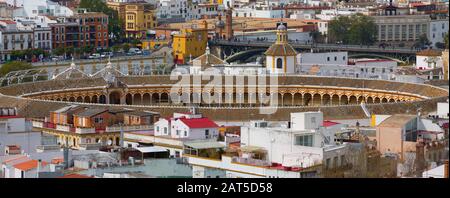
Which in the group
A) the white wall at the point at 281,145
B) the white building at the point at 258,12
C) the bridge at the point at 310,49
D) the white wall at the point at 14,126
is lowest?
the bridge at the point at 310,49

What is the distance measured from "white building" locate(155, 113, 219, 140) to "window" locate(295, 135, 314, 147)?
22.7 ft

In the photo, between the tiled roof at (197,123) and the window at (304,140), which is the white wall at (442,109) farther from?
the window at (304,140)

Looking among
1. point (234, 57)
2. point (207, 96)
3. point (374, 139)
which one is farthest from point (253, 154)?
point (234, 57)

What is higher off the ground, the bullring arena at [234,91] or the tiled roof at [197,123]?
the tiled roof at [197,123]

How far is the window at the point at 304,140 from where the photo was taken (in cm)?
4331

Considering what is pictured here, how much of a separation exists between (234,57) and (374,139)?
5933cm

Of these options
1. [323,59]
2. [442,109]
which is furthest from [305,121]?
[323,59]

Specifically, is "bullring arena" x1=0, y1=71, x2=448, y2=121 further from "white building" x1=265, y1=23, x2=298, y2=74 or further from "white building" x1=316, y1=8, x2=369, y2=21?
"white building" x1=316, y1=8, x2=369, y2=21

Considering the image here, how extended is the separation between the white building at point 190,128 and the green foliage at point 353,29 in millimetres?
62565

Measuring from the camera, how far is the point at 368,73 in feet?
256

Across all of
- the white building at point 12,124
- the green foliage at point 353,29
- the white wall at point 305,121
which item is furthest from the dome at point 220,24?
the white wall at point 305,121

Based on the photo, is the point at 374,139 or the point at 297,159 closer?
the point at 297,159

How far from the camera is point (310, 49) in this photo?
105625 mm
